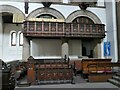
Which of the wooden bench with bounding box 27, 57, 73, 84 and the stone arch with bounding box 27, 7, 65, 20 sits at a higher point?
the stone arch with bounding box 27, 7, 65, 20

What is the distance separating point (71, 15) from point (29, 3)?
11.6 ft

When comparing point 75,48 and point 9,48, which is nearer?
point 75,48

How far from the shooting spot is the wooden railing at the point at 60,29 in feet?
43.2

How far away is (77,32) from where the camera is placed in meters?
13.9

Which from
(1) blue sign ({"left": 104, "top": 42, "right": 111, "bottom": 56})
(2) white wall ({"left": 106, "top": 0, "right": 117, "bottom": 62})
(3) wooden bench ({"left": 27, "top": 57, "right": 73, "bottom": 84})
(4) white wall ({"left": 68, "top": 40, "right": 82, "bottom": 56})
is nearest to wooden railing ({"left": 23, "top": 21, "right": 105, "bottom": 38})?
(2) white wall ({"left": 106, "top": 0, "right": 117, "bottom": 62})

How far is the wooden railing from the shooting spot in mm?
13156

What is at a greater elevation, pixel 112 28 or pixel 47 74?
pixel 112 28

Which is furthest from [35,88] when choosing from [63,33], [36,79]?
[63,33]

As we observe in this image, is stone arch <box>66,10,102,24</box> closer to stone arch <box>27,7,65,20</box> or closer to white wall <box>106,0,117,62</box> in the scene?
stone arch <box>27,7,65,20</box>

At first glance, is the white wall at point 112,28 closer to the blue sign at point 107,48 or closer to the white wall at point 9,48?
the blue sign at point 107,48

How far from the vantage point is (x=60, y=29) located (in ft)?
44.5

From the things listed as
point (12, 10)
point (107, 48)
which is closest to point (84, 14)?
point (107, 48)

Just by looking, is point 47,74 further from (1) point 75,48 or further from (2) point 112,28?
(2) point 112,28

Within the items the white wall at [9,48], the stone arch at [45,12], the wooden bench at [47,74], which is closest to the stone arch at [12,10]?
the stone arch at [45,12]
